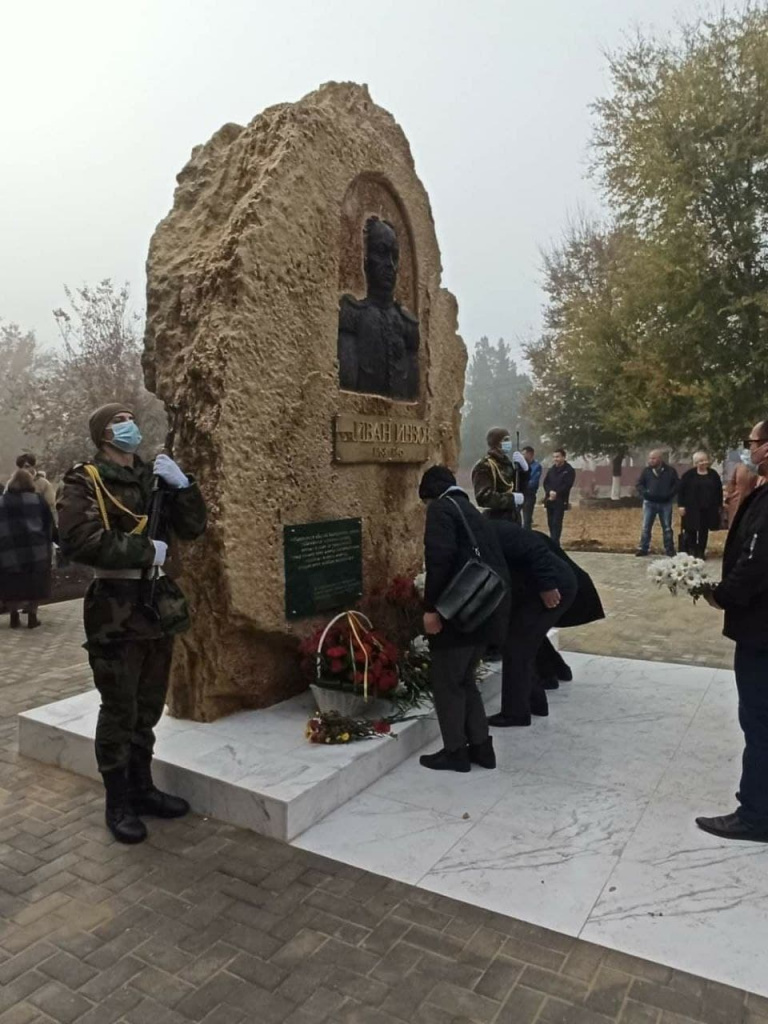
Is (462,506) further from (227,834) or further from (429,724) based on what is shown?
(227,834)

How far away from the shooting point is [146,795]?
3.77 metres

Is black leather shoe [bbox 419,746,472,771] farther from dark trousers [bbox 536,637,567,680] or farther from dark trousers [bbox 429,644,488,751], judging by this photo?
dark trousers [bbox 536,637,567,680]

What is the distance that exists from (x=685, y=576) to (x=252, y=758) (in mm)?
2511

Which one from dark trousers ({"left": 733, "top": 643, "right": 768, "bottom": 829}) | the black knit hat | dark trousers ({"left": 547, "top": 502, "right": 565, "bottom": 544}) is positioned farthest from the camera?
dark trousers ({"left": 547, "top": 502, "right": 565, "bottom": 544})

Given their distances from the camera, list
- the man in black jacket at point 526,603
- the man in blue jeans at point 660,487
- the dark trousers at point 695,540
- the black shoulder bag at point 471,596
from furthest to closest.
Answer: the man in blue jeans at point 660,487, the dark trousers at point 695,540, the man in black jacket at point 526,603, the black shoulder bag at point 471,596

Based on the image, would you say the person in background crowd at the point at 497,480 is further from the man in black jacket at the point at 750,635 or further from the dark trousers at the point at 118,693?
the dark trousers at the point at 118,693

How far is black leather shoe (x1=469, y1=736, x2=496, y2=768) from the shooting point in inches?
169

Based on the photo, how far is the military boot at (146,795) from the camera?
3.74 meters

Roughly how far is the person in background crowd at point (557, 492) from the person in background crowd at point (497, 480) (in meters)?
7.54

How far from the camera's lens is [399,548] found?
5.77 m

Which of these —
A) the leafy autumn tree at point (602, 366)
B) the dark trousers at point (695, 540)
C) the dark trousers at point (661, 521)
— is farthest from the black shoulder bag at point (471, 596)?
the leafy autumn tree at point (602, 366)

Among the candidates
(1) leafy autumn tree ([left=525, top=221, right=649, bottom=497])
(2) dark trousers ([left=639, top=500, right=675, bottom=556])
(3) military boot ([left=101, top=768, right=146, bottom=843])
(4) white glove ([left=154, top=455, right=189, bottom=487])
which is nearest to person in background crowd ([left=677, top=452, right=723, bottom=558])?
(2) dark trousers ([left=639, top=500, right=675, bottom=556])

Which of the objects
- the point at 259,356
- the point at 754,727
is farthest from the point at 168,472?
the point at 754,727

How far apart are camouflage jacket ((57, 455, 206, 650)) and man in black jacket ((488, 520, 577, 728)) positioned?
1.98m
